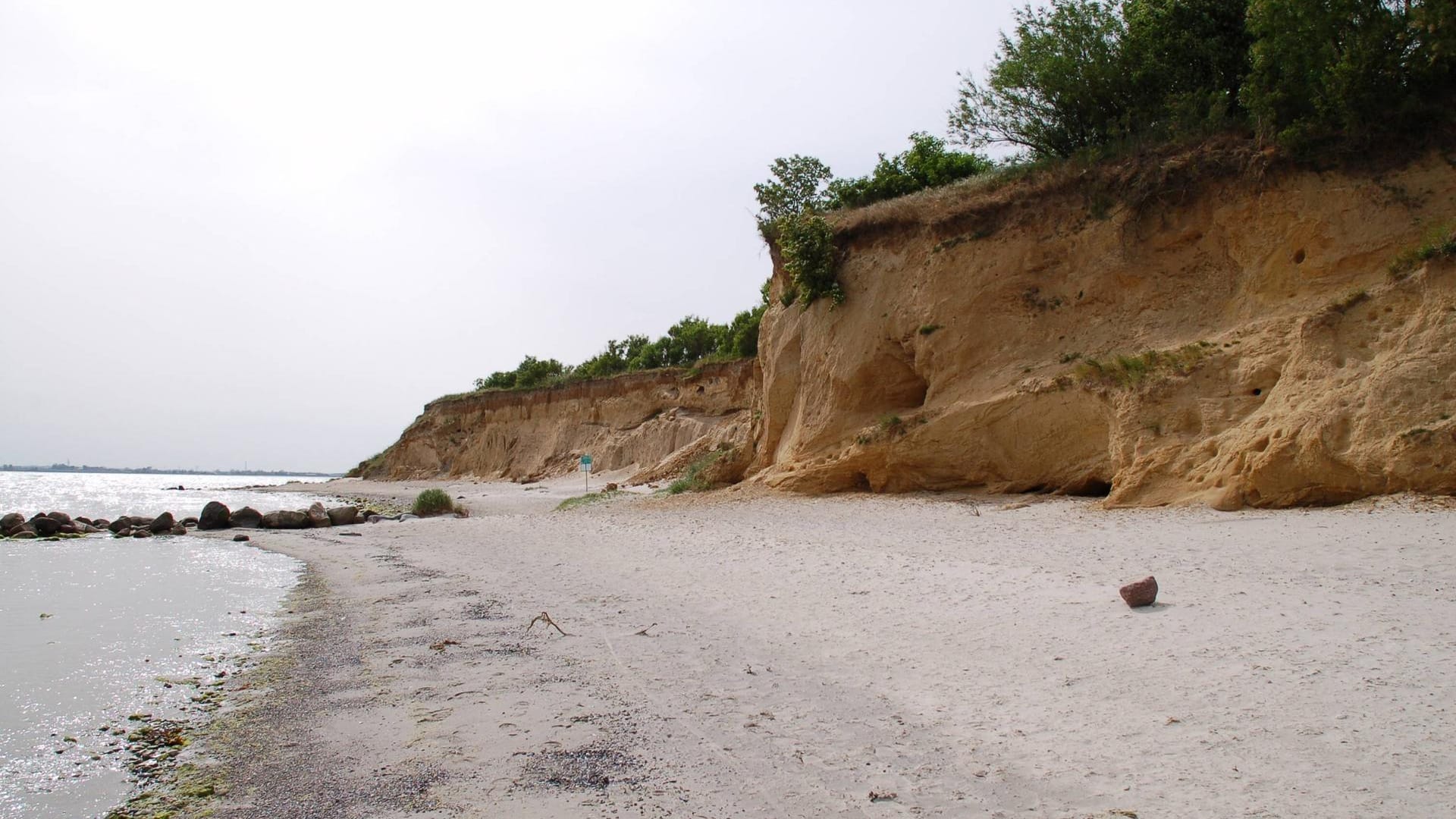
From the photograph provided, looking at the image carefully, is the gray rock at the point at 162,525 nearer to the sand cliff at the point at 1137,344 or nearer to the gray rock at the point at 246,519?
the gray rock at the point at 246,519

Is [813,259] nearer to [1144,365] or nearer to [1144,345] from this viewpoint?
[1144,345]

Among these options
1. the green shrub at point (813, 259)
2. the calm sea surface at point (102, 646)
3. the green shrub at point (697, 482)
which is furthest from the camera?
the green shrub at point (697, 482)

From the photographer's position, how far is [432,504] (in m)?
23.7

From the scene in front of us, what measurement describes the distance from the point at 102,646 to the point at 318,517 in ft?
49.1

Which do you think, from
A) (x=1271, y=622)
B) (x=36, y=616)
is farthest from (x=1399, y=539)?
(x=36, y=616)

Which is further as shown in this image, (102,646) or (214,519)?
(214,519)

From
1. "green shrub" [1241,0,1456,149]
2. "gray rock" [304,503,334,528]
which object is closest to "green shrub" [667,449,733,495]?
"gray rock" [304,503,334,528]

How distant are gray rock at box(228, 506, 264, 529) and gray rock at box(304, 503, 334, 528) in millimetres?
1198

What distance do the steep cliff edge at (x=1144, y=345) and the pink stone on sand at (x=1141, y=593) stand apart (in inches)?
203

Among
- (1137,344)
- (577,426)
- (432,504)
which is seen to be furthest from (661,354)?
(1137,344)

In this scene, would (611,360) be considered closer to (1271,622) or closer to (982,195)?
(982,195)

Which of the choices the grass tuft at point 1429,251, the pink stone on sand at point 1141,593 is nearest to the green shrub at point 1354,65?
the grass tuft at point 1429,251

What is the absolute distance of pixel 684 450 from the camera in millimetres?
29297

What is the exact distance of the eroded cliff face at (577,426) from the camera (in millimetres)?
33250
